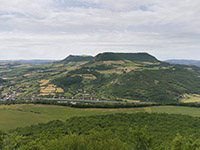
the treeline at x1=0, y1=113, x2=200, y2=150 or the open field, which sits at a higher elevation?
the treeline at x1=0, y1=113, x2=200, y2=150

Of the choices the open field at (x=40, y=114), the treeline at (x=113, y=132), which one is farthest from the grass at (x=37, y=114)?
the treeline at (x=113, y=132)

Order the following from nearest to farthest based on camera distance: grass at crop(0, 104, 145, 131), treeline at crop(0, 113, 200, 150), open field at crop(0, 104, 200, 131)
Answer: treeline at crop(0, 113, 200, 150) → grass at crop(0, 104, 145, 131) → open field at crop(0, 104, 200, 131)

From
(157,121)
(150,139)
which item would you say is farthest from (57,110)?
(150,139)

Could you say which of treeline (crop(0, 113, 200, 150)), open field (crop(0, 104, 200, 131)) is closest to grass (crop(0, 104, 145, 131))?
open field (crop(0, 104, 200, 131))

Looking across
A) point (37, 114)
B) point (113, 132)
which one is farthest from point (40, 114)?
point (113, 132)

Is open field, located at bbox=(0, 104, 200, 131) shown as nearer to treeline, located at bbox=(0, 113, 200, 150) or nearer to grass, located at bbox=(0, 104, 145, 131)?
grass, located at bbox=(0, 104, 145, 131)

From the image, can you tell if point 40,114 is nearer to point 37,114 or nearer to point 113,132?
point 37,114

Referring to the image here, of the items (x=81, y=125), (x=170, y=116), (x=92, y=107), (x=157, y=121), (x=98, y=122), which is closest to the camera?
(x=81, y=125)

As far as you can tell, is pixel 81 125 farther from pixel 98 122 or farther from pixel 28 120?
pixel 28 120
